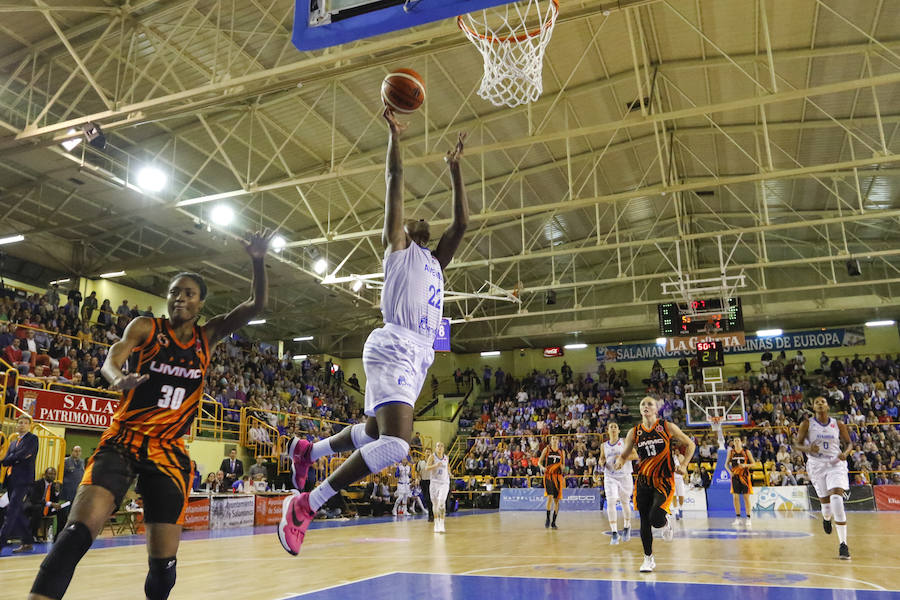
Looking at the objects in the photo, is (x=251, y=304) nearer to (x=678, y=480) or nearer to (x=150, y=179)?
(x=678, y=480)

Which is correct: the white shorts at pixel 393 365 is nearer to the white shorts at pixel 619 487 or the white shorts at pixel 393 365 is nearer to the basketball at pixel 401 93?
the basketball at pixel 401 93

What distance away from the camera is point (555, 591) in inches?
241

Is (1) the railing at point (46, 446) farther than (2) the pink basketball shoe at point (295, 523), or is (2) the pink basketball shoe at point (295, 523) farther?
(1) the railing at point (46, 446)

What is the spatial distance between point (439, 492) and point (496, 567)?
22.7 feet

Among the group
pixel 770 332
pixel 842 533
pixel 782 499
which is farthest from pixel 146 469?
pixel 770 332

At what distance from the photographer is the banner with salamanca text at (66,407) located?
13.7 metres

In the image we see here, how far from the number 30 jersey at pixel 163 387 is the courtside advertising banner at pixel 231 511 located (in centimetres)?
1265

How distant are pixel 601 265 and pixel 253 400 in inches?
703

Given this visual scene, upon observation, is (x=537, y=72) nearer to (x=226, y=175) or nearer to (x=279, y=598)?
(x=279, y=598)

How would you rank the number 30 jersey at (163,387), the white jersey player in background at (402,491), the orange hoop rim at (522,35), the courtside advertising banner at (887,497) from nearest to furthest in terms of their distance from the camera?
the number 30 jersey at (163,387)
the orange hoop rim at (522,35)
the white jersey player in background at (402,491)
the courtside advertising banner at (887,497)

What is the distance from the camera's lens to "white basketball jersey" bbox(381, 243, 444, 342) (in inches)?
166

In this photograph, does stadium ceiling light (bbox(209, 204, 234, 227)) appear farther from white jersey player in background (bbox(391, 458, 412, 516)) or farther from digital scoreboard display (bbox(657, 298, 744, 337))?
digital scoreboard display (bbox(657, 298, 744, 337))

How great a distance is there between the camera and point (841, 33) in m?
15.7

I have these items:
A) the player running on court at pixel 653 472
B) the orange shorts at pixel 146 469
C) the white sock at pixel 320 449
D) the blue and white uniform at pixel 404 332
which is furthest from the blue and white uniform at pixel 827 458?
the orange shorts at pixel 146 469
